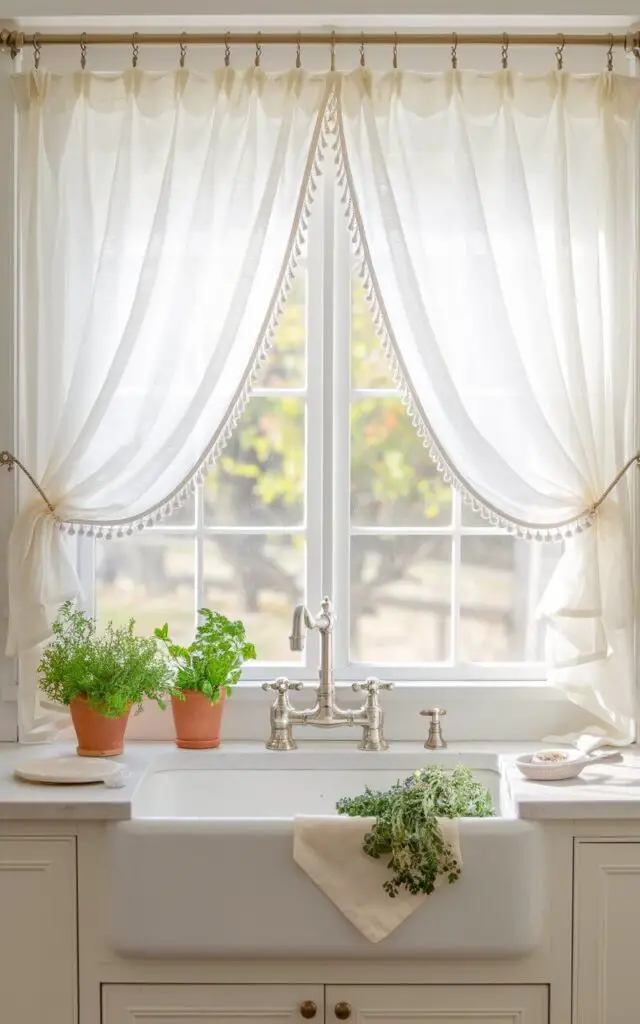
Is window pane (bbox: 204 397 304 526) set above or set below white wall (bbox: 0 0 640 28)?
below

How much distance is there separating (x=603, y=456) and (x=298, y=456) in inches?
29.2

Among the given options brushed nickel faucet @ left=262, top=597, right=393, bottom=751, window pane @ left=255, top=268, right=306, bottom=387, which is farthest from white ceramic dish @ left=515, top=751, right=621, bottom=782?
window pane @ left=255, top=268, right=306, bottom=387

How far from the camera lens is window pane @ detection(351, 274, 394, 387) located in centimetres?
294

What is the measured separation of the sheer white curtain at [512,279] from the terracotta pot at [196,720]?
0.78 metres

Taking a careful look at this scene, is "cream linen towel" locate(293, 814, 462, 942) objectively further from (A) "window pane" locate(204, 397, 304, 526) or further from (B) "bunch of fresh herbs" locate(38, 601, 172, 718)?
(A) "window pane" locate(204, 397, 304, 526)

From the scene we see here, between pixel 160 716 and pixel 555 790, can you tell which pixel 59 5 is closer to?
pixel 160 716

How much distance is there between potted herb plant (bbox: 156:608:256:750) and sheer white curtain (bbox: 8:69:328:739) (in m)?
0.31

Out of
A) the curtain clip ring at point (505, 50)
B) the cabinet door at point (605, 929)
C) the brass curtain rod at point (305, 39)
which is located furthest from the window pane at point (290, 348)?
the cabinet door at point (605, 929)

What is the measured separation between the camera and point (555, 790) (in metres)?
2.40

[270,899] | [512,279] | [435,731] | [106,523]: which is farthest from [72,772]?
[512,279]

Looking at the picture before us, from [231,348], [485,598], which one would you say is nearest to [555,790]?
[485,598]

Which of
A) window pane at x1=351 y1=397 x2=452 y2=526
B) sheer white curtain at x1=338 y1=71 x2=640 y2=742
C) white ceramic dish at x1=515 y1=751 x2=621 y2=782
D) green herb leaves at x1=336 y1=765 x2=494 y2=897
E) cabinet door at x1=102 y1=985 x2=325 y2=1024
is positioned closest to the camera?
green herb leaves at x1=336 y1=765 x2=494 y2=897

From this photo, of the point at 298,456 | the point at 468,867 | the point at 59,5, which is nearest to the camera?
the point at 468,867

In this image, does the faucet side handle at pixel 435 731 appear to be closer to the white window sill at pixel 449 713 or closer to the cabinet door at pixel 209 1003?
the white window sill at pixel 449 713
